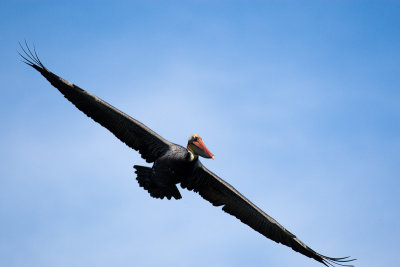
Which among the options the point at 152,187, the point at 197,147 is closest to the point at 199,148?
the point at 197,147

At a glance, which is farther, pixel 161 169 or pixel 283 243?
pixel 283 243

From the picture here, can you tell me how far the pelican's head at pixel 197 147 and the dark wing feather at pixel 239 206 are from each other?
0.40 metres

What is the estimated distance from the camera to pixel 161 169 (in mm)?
11375

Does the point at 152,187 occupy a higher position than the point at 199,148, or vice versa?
the point at 199,148

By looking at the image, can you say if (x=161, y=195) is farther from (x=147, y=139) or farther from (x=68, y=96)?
(x=68, y=96)

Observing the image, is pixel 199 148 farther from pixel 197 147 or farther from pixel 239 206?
pixel 239 206

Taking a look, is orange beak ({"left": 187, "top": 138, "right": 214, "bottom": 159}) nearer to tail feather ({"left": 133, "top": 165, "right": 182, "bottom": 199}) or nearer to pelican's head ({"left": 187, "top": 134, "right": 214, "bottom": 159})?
pelican's head ({"left": 187, "top": 134, "right": 214, "bottom": 159})

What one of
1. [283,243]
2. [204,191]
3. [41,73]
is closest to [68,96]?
[41,73]

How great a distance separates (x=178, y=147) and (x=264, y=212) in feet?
7.58

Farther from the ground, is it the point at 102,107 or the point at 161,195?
the point at 102,107

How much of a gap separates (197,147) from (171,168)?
683 mm

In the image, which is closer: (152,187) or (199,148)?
(199,148)

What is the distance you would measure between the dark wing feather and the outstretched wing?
3.13ft

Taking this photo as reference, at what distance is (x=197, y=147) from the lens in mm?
11461
